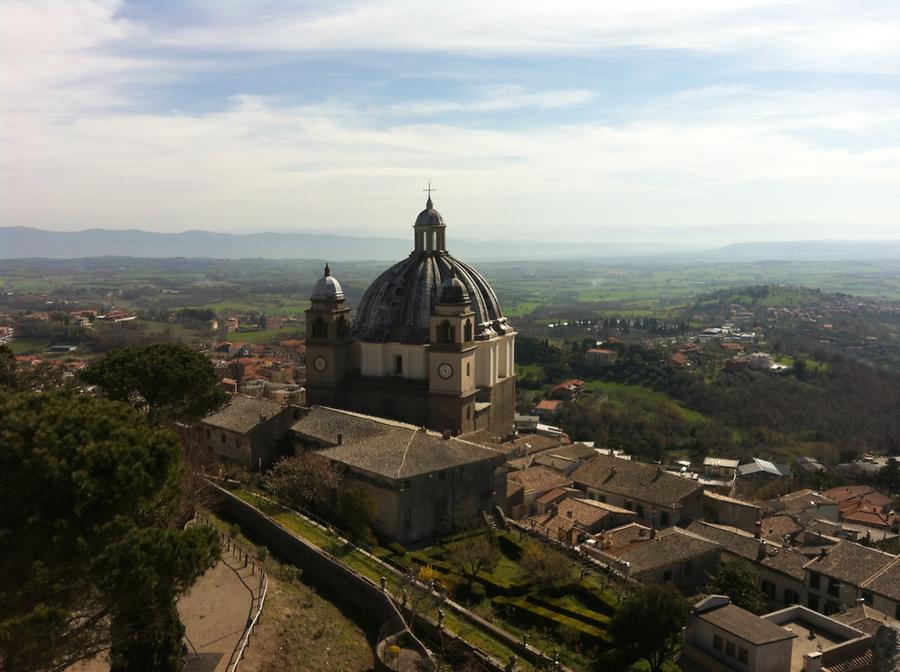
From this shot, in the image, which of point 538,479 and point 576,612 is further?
point 538,479

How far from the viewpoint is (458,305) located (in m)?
41.5

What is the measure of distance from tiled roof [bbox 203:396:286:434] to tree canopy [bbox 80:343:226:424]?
748 cm

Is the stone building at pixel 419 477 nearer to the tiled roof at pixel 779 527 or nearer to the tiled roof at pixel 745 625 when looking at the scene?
the tiled roof at pixel 745 625

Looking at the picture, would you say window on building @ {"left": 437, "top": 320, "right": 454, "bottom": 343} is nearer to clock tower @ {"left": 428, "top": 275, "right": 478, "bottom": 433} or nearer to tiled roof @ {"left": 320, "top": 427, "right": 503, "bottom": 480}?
clock tower @ {"left": 428, "top": 275, "right": 478, "bottom": 433}

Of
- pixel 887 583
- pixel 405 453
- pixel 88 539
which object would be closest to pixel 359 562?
pixel 405 453

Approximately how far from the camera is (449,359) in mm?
41281

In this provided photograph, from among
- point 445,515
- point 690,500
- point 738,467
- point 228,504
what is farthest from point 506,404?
point 738,467

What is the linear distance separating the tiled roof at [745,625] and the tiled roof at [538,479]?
14448mm

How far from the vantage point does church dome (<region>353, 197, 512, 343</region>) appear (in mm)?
44219

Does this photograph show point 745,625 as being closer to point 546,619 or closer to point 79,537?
point 546,619

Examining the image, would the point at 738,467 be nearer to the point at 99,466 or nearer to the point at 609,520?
the point at 609,520

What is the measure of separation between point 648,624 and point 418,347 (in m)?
23.5

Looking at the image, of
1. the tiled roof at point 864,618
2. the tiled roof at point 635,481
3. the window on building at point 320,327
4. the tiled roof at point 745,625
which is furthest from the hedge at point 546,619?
the window on building at point 320,327

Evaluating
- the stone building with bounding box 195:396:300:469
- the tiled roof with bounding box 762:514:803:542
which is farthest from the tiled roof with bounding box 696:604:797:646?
the stone building with bounding box 195:396:300:469
